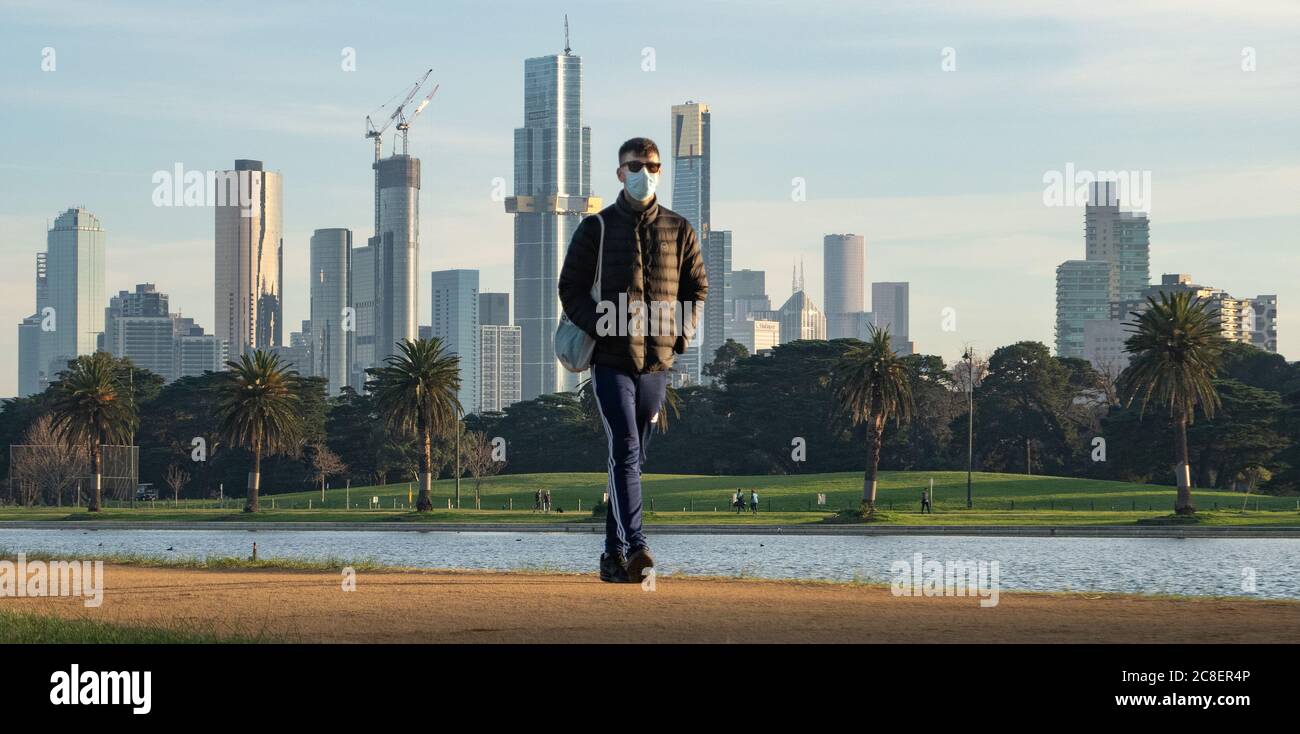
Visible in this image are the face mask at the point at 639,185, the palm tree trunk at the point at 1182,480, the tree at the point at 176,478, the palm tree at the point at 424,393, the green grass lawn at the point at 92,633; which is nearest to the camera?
the green grass lawn at the point at 92,633

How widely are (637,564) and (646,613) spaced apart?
1.91 m

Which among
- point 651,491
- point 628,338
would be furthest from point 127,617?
point 651,491

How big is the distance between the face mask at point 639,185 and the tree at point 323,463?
10720 centimetres

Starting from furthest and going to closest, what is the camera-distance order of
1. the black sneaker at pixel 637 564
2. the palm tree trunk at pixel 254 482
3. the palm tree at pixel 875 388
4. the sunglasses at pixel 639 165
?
the palm tree trunk at pixel 254 482, the palm tree at pixel 875 388, the black sneaker at pixel 637 564, the sunglasses at pixel 639 165

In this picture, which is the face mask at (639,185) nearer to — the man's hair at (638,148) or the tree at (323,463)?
the man's hair at (638,148)

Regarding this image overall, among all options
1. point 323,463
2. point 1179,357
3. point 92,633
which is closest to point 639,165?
point 92,633

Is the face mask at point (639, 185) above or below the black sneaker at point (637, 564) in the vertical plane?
above

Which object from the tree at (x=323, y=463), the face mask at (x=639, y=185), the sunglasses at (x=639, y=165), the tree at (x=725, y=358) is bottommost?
the tree at (x=323, y=463)

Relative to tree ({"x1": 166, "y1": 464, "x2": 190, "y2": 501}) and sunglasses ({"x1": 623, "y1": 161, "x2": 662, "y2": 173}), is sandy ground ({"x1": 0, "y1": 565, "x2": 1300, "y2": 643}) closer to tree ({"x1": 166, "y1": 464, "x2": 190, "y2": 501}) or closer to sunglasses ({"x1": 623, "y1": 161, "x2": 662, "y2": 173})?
sunglasses ({"x1": 623, "y1": 161, "x2": 662, "y2": 173})

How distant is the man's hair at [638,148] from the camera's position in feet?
46.4

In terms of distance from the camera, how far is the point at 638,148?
14.2 metres

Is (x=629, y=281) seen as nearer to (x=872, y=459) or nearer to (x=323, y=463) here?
(x=872, y=459)

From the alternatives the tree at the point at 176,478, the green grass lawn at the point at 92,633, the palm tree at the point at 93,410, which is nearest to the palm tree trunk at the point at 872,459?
the palm tree at the point at 93,410

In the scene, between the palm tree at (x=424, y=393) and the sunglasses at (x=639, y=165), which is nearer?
the sunglasses at (x=639, y=165)
